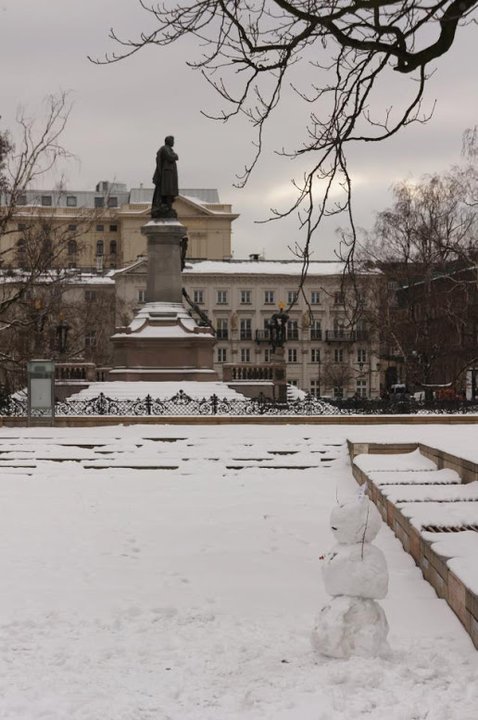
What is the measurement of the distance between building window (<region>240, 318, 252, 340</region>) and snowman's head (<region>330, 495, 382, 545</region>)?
95.4m

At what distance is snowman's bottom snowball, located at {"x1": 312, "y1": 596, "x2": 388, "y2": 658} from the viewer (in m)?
5.57

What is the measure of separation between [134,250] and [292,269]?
64.3 feet

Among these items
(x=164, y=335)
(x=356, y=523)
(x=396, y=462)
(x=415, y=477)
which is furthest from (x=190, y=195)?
(x=356, y=523)

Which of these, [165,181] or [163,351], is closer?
[163,351]

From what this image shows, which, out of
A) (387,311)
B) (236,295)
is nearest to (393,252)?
(387,311)

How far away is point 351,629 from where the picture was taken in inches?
220

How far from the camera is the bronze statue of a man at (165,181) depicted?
117ft

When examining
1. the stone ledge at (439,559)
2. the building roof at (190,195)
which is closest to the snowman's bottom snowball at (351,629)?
Answer: the stone ledge at (439,559)

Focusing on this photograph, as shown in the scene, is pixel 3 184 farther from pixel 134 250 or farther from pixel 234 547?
pixel 134 250

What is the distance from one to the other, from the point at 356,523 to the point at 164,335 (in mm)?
28370

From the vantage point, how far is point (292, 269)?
10212 cm

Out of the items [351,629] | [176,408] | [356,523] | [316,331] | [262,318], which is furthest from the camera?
[262,318]

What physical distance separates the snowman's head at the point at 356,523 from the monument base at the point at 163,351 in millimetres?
27770

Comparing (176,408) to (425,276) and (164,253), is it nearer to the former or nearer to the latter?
(164,253)
